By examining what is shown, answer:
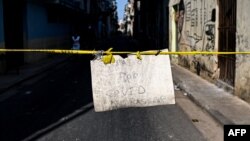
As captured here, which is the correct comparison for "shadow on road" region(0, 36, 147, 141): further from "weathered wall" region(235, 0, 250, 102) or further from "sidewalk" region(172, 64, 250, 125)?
"weathered wall" region(235, 0, 250, 102)

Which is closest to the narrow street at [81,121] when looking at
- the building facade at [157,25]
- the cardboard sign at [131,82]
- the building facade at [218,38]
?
the cardboard sign at [131,82]

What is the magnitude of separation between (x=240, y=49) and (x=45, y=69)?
11.1m

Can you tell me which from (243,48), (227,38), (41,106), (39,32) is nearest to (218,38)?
(227,38)

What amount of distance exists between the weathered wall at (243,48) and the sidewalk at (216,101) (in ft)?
0.78

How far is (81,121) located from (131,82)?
1143 millimetres

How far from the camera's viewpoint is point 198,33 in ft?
52.7

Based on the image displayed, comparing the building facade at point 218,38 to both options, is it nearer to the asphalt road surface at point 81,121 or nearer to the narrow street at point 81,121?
the narrow street at point 81,121

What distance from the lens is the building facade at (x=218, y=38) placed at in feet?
34.2

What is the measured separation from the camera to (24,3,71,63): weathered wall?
22703 millimetres

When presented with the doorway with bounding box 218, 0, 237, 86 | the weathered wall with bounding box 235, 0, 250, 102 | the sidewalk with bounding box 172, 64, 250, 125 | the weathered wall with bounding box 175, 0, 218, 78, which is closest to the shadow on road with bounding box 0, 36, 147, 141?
the sidewalk with bounding box 172, 64, 250, 125

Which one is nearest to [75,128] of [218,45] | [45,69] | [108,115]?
[108,115]

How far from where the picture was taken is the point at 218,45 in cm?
1321

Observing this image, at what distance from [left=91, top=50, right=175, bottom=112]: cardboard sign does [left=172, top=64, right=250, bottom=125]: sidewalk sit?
1030 mm

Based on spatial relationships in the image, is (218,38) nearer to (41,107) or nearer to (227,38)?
(227,38)
